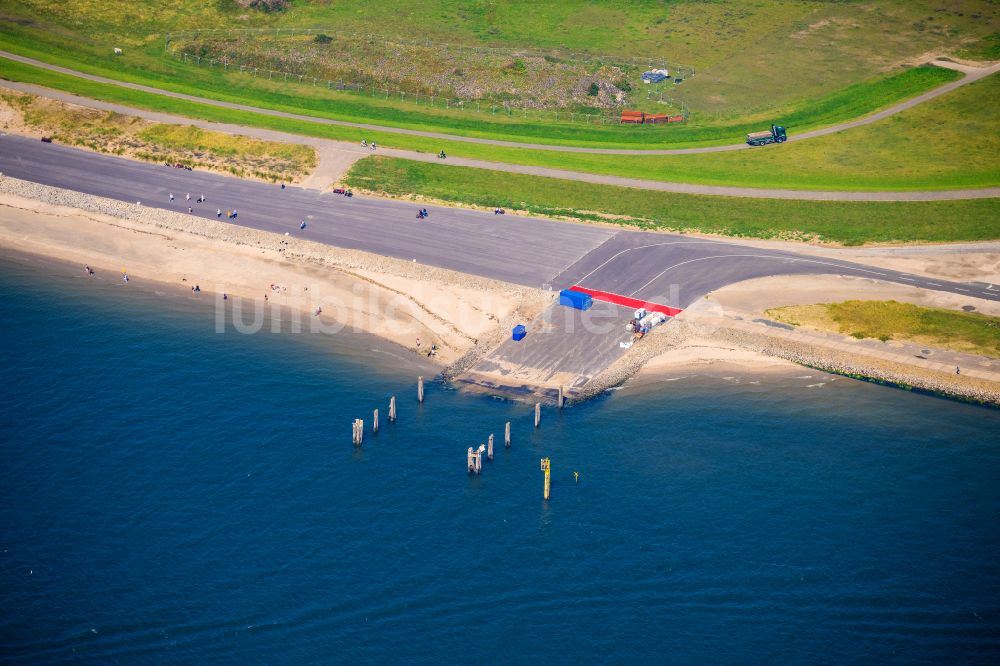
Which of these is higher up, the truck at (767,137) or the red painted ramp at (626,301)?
the truck at (767,137)

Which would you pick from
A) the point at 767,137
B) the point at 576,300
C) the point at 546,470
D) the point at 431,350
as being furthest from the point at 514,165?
the point at 546,470

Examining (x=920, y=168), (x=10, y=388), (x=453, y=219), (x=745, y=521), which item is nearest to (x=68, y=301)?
(x=10, y=388)

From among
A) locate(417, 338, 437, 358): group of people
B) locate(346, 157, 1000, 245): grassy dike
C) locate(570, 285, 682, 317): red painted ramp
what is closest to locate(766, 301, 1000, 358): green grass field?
locate(570, 285, 682, 317): red painted ramp

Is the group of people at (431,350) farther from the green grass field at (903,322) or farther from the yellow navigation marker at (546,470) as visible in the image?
the green grass field at (903,322)

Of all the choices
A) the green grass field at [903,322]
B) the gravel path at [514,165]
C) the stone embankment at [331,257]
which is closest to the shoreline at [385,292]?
the stone embankment at [331,257]

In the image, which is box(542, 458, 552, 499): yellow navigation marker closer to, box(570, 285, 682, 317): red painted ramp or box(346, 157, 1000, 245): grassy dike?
box(570, 285, 682, 317): red painted ramp

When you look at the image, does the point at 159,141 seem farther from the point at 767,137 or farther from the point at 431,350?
the point at 767,137

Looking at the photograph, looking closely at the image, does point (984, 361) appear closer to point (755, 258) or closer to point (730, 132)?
point (755, 258)
